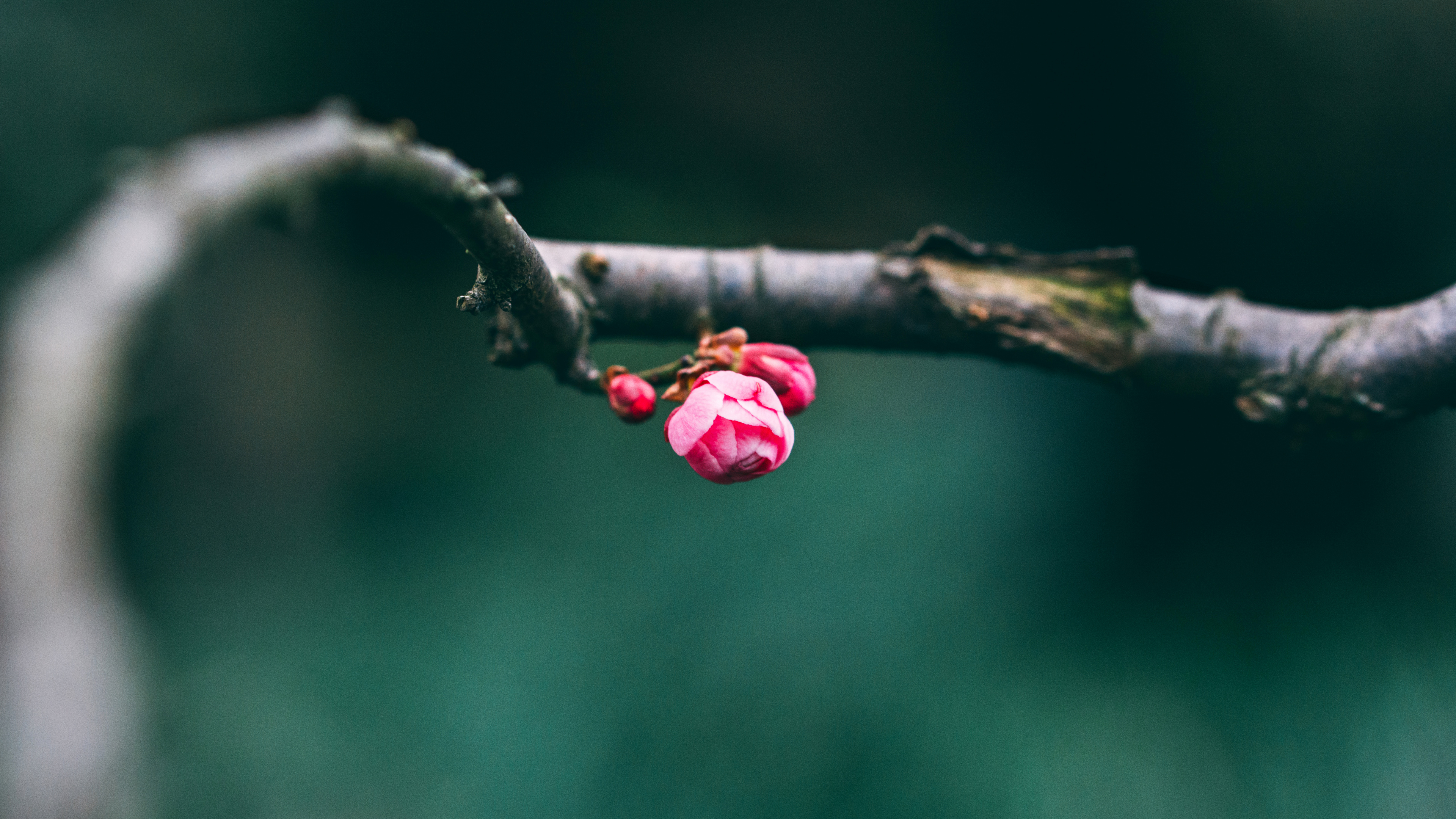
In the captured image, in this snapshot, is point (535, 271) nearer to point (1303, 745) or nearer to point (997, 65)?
point (997, 65)

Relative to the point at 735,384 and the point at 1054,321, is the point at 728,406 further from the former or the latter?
the point at 1054,321

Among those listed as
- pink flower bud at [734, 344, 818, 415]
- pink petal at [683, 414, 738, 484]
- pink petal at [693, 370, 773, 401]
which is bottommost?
pink petal at [683, 414, 738, 484]

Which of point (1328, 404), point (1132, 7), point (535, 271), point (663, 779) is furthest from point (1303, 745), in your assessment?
point (535, 271)

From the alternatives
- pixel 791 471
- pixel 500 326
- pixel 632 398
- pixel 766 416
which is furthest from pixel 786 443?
pixel 791 471

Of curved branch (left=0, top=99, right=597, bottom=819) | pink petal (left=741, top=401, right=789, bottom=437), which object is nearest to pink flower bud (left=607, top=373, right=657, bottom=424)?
pink petal (left=741, top=401, right=789, bottom=437)

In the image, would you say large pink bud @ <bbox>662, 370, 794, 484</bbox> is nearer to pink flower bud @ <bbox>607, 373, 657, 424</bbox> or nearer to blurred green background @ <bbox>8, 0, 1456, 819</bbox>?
pink flower bud @ <bbox>607, 373, 657, 424</bbox>

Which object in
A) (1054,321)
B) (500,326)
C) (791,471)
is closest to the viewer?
(500,326)

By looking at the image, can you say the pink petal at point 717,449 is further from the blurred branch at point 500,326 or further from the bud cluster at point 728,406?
the blurred branch at point 500,326
